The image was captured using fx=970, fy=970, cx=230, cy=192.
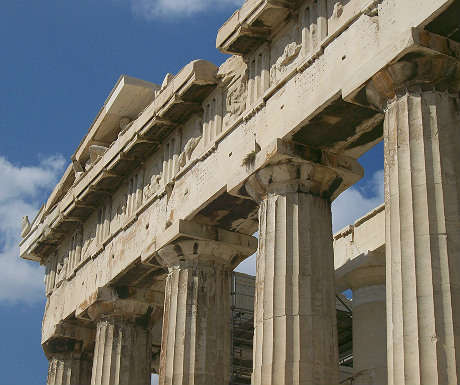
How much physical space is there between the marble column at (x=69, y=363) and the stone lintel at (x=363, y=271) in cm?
812

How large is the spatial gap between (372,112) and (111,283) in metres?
9.85

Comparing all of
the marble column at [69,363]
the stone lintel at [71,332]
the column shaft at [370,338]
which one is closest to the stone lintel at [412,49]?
the column shaft at [370,338]

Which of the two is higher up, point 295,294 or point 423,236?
point 295,294

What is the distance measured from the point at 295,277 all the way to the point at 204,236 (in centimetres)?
430

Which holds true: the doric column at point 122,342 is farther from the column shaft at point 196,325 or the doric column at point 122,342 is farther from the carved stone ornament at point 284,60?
the carved stone ornament at point 284,60

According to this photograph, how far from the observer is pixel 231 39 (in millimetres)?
19516

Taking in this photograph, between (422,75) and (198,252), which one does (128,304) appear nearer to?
(198,252)

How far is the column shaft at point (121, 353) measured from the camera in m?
24.1

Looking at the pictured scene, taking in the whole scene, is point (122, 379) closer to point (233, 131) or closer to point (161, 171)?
point (161, 171)

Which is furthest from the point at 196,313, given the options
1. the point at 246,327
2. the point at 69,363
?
the point at 69,363

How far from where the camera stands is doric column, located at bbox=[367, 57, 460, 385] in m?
13.0

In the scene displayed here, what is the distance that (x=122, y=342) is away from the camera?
24484 millimetres

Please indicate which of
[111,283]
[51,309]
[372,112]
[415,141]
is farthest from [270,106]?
[51,309]

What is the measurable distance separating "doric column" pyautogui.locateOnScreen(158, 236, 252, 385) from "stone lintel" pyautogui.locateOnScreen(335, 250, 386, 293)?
3830 mm
